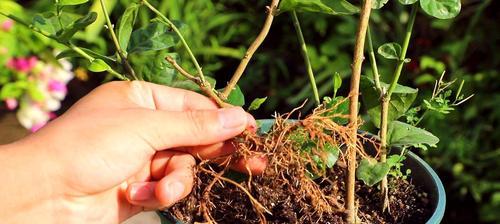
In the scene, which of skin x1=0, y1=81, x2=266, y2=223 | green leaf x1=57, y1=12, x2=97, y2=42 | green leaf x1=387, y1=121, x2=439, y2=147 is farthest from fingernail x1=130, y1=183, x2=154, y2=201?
green leaf x1=387, y1=121, x2=439, y2=147

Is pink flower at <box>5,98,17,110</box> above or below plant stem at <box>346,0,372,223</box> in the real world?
below

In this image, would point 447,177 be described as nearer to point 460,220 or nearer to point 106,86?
point 460,220

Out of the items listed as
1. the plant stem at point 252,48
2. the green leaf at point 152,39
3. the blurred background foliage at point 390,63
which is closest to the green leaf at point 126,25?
the green leaf at point 152,39

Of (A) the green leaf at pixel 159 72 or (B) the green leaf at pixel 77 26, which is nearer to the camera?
(B) the green leaf at pixel 77 26

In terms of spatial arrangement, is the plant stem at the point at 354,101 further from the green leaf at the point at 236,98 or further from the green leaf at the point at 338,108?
the green leaf at the point at 236,98

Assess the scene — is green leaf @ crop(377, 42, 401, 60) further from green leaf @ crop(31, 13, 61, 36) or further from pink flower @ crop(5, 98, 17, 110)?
pink flower @ crop(5, 98, 17, 110)

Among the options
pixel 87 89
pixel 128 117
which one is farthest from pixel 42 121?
pixel 128 117
